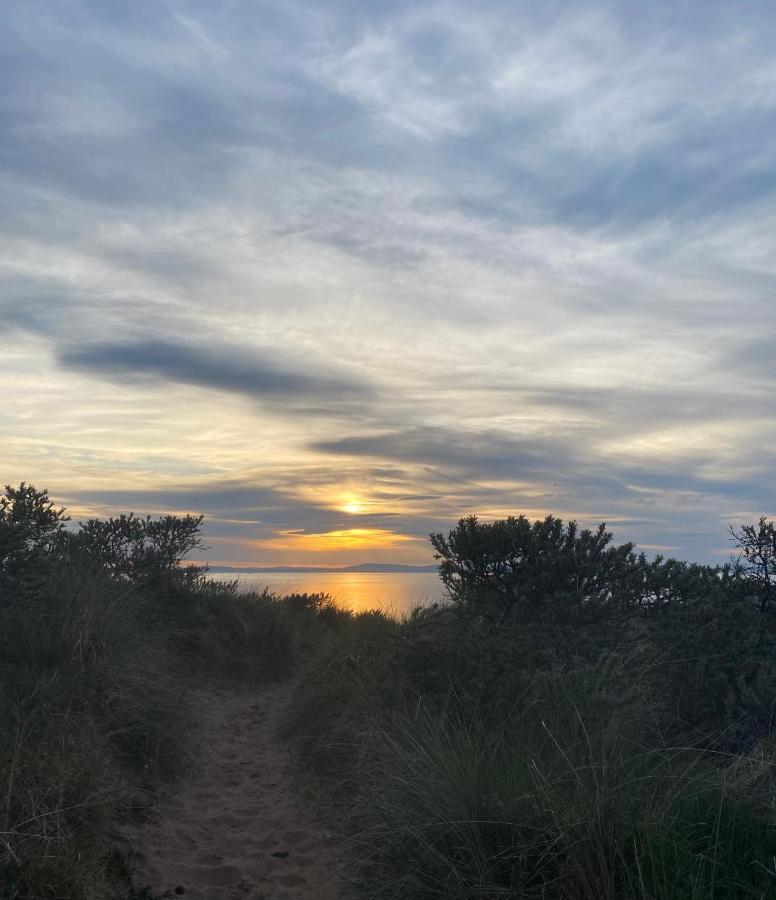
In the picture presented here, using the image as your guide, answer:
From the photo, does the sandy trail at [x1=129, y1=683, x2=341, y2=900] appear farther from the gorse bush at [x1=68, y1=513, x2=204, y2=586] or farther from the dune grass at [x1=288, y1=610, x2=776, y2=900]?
the gorse bush at [x1=68, y1=513, x2=204, y2=586]

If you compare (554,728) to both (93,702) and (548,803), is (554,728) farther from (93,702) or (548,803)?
(93,702)

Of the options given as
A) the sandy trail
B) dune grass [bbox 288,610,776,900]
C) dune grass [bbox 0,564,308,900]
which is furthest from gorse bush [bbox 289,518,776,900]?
dune grass [bbox 0,564,308,900]

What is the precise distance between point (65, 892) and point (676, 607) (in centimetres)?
646

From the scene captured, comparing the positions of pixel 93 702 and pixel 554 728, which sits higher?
pixel 554 728

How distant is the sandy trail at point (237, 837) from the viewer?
537cm

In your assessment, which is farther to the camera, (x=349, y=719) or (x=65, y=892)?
(x=349, y=719)

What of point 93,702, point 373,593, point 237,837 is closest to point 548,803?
point 237,837

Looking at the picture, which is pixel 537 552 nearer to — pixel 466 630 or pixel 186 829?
pixel 466 630

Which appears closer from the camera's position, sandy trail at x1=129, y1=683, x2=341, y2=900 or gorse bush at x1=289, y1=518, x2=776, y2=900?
gorse bush at x1=289, y1=518, x2=776, y2=900

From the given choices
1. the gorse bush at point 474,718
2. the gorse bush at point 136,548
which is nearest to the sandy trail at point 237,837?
the gorse bush at point 474,718

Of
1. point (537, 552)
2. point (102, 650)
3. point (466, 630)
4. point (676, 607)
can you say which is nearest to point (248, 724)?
point (102, 650)

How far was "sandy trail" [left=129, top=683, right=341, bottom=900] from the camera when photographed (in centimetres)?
537

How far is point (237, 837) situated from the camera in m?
6.39

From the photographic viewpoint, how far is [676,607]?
835 centimetres
